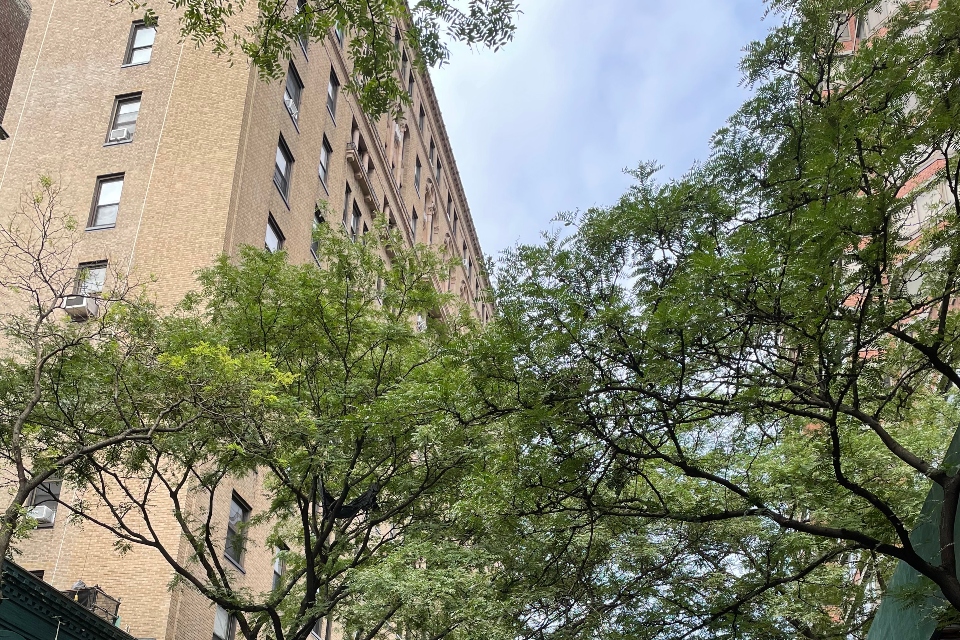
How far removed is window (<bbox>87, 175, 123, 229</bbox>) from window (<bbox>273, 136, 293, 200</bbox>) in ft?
15.9

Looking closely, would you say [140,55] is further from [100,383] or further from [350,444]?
[350,444]

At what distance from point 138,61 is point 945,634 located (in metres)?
28.5

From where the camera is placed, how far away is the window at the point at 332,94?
3712 cm

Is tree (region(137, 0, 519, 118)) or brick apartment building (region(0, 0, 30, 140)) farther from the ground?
brick apartment building (region(0, 0, 30, 140))

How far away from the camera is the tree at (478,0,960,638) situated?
955 centimetres

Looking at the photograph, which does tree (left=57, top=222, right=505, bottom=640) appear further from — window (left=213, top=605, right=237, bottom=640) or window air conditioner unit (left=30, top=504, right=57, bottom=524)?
window air conditioner unit (left=30, top=504, right=57, bottom=524)

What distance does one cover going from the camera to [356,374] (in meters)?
18.0

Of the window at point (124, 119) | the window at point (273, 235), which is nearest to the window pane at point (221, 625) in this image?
the window at point (273, 235)

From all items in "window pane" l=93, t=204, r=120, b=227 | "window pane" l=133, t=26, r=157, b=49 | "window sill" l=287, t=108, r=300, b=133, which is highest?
"window pane" l=133, t=26, r=157, b=49

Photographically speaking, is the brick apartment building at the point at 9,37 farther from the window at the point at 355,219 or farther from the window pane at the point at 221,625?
the window at the point at 355,219

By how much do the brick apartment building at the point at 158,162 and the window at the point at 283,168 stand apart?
68 millimetres

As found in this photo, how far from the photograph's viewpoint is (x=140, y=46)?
103 feet

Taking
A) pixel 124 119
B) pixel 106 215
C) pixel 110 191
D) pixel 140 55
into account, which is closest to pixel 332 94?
pixel 140 55

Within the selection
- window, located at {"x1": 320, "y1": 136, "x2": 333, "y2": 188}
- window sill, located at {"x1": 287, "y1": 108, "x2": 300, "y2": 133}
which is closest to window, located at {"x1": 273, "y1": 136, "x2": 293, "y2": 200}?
window sill, located at {"x1": 287, "y1": 108, "x2": 300, "y2": 133}
